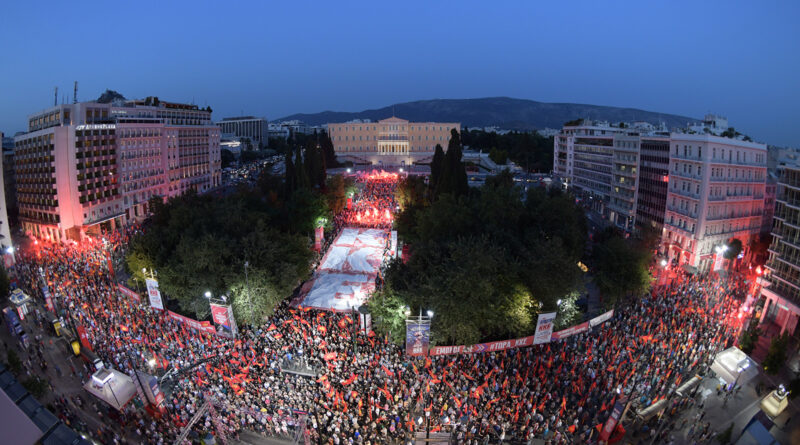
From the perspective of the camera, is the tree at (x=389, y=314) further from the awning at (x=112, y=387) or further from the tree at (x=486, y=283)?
the awning at (x=112, y=387)

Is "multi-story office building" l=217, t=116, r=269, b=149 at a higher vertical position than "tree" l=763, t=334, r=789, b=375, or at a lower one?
higher

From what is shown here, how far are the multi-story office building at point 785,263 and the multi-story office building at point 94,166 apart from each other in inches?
1966

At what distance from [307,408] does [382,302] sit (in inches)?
259

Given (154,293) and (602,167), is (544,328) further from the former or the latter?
(602,167)

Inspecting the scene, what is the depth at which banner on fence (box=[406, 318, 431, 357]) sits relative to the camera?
19.3 metres

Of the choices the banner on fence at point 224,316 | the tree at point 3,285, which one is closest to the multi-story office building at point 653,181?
the banner on fence at point 224,316

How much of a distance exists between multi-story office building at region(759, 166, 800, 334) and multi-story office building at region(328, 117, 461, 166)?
2511 inches

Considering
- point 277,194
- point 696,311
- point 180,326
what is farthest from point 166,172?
point 696,311

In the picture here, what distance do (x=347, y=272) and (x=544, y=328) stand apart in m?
15.7

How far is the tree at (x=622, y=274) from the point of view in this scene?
82.6ft

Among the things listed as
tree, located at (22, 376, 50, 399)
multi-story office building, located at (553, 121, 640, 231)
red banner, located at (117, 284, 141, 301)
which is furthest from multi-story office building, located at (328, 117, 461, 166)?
tree, located at (22, 376, 50, 399)

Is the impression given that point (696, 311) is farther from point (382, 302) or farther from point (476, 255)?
point (382, 302)

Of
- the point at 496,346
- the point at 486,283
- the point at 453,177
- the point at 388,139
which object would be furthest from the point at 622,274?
the point at 388,139

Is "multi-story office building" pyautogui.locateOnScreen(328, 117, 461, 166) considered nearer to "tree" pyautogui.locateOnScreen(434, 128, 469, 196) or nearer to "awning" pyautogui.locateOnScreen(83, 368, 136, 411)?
"tree" pyautogui.locateOnScreen(434, 128, 469, 196)
